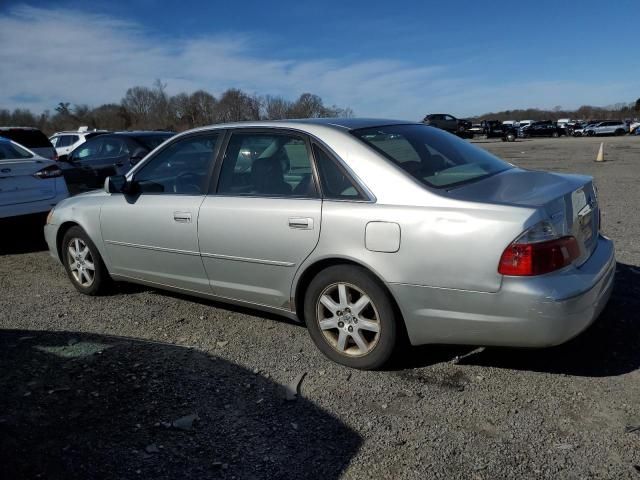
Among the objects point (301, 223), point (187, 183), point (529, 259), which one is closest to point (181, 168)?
point (187, 183)

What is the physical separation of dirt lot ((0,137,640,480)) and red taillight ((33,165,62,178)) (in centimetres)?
362

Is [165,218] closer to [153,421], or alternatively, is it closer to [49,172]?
[153,421]

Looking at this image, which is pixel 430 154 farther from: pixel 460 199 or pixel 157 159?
pixel 157 159

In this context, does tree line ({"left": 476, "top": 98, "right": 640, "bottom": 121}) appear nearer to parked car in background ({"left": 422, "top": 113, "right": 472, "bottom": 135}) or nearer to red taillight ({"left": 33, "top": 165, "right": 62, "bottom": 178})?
parked car in background ({"left": 422, "top": 113, "right": 472, "bottom": 135})

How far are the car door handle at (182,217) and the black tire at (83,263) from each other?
4.09 feet

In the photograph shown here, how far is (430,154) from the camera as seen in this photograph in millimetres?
3781

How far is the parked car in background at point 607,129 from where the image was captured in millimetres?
52094

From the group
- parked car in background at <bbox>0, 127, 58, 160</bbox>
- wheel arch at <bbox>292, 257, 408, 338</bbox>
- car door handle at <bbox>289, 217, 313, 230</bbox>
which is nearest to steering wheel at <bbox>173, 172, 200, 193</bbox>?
car door handle at <bbox>289, 217, 313, 230</bbox>

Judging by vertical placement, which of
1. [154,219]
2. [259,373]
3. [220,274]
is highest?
[154,219]

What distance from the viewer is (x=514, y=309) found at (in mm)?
2891

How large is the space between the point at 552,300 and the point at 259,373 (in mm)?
1847

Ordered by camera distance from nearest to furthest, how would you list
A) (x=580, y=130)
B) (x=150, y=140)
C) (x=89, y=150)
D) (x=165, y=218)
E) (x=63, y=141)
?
(x=165, y=218) < (x=150, y=140) < (x=89, y=150) < (x=63, y=141) < (x=580, y=130)

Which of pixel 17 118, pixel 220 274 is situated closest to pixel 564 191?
pixel 220 274

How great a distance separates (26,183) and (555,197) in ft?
22.4
